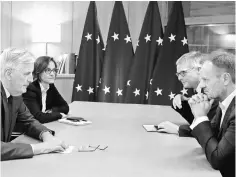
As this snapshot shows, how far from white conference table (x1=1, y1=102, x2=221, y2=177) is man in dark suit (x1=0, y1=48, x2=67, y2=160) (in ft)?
0.14

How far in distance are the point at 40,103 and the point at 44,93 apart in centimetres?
22

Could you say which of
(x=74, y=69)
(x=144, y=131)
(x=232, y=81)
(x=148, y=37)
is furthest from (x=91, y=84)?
(x=232, y=81)

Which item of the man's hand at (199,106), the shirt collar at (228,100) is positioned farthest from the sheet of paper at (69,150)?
the shirt collar at (228,100)

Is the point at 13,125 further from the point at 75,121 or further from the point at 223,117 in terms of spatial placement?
the point at 223,117

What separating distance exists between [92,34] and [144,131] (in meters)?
2.64

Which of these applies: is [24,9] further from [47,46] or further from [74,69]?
[74,69]

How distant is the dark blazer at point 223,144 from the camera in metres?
1.32

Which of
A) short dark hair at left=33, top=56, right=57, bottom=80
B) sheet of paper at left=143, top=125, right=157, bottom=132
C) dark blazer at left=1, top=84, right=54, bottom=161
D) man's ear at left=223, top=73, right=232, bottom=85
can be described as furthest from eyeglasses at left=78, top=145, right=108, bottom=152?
short dark hair at left=33, top=56, right=57, bottom=80

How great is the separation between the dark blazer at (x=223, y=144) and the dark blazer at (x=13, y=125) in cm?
76

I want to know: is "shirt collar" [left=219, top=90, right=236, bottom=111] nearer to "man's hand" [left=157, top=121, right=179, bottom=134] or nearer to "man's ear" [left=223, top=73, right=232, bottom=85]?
"man's ear" [left=223, top=73, right=232, bottom=85]

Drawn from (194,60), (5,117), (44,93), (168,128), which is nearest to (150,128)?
(168,128)

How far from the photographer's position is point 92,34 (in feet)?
14.6

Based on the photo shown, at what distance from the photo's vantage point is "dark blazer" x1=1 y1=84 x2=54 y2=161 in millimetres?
1368

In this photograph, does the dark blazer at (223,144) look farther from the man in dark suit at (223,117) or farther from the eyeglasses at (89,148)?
the eyeglasses at (89,148)
